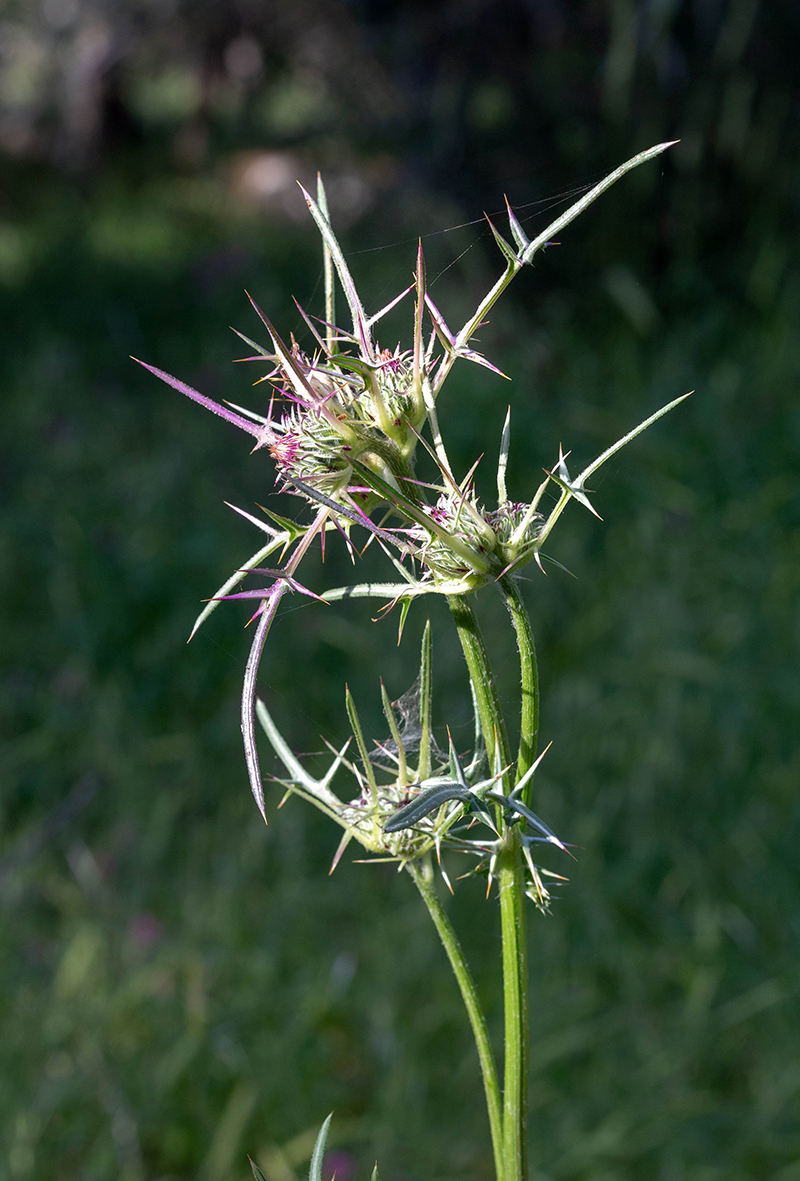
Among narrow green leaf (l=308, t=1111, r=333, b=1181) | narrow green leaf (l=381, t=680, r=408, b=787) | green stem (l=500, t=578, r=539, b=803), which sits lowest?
narrow green leaf (l=308, t=1111, r=333, b=1181)

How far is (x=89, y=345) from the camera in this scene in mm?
4574

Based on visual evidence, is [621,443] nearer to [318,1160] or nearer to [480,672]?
[480,672]

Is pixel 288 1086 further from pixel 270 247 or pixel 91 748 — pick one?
pixel 270 247

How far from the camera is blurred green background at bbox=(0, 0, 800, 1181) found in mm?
1688

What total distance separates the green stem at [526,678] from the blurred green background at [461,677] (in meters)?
0.14

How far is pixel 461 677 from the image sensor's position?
2.54 meters

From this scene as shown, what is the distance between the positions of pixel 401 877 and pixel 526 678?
160cm

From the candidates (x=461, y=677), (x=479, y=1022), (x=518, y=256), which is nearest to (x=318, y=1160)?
(x=479, y=1022)

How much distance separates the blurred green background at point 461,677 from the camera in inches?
66.4

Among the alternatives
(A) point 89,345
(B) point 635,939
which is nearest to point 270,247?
(A) point 89,345

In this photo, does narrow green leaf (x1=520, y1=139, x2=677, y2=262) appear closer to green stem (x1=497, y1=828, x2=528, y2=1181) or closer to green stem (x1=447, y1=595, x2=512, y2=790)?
green stem (x1=447, y1=595, x2=512, y2=790)

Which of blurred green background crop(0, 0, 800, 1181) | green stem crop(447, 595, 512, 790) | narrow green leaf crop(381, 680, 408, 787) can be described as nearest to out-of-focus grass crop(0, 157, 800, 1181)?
blurred green background crop(0, 0, 800, 1181)

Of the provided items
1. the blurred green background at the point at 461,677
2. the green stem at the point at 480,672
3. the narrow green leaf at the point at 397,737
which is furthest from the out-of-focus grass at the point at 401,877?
the green stem at the point at 480,672

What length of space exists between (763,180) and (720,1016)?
2.85 metres
